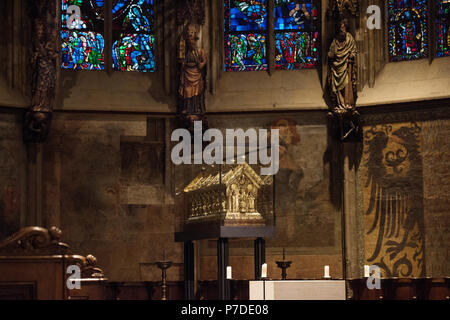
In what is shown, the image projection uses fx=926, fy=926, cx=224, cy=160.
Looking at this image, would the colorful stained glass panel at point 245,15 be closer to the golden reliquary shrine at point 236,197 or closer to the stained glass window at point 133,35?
the stained glass window at point 133,35

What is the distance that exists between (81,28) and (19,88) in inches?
74.3

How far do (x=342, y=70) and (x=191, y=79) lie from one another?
2758mm

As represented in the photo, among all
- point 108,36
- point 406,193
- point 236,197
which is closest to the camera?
point 236,197

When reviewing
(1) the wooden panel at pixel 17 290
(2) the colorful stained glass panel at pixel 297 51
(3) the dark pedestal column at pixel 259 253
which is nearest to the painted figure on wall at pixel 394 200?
(2) the colorful stained glass panel at pixel 297 51

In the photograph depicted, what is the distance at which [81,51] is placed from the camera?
17453mm

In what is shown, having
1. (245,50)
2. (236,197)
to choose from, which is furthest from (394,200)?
(236,197)

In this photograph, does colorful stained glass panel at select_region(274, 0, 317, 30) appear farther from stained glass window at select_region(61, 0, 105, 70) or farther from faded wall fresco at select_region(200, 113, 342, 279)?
A: stained glass window at select_region(61, 0, 105, 70)

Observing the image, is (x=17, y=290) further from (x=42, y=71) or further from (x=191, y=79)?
(x=191, y=79)

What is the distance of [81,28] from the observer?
57.6 ft

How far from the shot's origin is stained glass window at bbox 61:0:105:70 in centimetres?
1742

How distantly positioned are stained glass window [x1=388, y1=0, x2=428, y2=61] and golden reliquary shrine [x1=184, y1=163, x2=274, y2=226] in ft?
21.2

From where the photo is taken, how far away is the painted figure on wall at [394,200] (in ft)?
53.1

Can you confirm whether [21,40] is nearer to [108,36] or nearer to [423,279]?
[108,36]

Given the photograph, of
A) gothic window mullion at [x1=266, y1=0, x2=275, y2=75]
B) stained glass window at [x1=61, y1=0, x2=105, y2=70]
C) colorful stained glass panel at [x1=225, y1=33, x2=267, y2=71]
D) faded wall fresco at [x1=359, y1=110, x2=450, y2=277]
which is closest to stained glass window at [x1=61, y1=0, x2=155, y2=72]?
stained glass window at [x1=61, y1=0, x2=105, y2=70]
